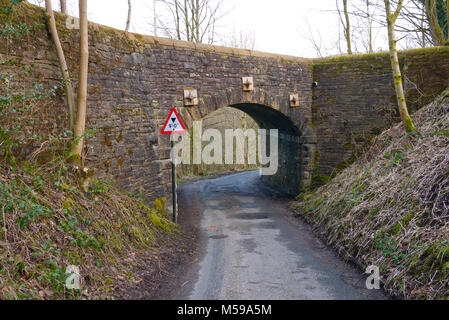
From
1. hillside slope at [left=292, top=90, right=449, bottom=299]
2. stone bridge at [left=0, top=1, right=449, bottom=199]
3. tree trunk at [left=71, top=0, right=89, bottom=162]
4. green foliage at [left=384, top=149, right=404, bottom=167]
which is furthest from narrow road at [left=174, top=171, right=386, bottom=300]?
tree trunk at [left=71, top=0, right=89, bottom=162]

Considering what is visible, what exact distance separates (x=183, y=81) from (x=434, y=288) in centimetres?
730

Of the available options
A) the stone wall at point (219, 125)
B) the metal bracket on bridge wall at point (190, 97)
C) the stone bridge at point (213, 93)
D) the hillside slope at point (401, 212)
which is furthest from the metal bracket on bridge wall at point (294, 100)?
the stone wall at point (219, 125)

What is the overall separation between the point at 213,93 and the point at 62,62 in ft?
15.8

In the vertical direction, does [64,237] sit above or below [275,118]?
below

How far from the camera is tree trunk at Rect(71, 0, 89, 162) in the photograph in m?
6.30

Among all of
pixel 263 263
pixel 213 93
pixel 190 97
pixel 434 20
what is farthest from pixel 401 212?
pixel 434 20

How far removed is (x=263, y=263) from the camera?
658 centimetres

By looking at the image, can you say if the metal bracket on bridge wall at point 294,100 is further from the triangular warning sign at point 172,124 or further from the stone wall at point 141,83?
the triangular warning sign at point 172,124

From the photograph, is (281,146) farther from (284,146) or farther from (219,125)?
(219,125)

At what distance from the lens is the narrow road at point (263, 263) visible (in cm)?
524

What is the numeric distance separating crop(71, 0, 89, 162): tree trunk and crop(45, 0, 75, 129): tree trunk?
13 centimetres

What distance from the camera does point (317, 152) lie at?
1284 cm
